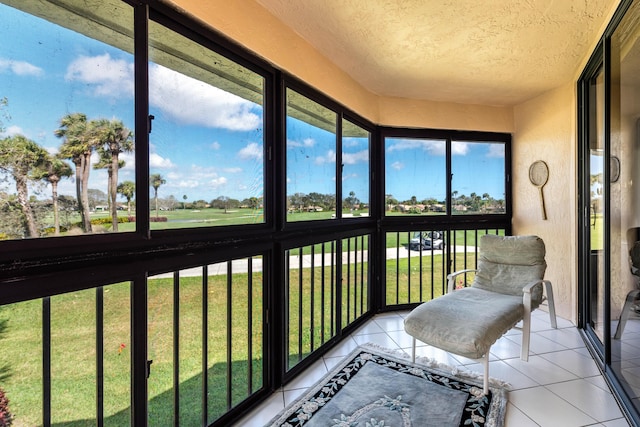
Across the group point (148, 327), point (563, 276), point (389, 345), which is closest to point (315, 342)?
point (389, 345)

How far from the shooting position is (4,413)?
3.28ft

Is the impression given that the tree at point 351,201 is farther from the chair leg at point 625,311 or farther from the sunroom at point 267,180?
the chair leg at point 625,311

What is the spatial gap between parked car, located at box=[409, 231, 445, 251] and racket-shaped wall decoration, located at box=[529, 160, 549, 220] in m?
1.14

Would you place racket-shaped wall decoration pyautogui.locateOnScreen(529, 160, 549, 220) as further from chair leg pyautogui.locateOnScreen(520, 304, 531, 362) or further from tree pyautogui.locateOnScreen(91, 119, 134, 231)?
tree pyautogui.locateOnScreen(91, 119, 134, 231)

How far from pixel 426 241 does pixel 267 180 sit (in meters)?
2.62

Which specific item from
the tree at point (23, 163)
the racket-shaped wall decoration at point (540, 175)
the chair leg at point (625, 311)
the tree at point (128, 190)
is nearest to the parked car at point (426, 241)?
the racket-shaped wall decoration at point (540, 175)

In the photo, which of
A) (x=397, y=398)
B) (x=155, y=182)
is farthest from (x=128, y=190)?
(x=397, y=398)

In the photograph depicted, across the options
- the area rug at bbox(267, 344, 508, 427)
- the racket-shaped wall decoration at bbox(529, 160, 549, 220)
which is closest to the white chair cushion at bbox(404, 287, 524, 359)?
the area rug at bbox(267, 344, 508, 427)

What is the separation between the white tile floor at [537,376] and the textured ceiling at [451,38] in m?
2.48

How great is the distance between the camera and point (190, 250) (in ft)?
4.90

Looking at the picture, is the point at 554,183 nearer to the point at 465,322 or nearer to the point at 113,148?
the point at 465,322

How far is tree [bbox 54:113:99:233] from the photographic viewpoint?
108 centimetres

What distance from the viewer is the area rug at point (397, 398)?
5.57 ft

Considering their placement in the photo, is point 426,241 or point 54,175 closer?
point 54,175
